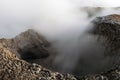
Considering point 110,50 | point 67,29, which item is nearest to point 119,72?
point 110,50

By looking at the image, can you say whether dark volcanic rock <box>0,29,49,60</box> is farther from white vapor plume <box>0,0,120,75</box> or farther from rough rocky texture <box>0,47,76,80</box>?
rough rocky texture <box>0,47,76,80</box>

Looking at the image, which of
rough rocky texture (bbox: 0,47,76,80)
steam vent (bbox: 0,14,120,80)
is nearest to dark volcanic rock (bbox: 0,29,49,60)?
steam vent (bbox: 0,14,120,80)

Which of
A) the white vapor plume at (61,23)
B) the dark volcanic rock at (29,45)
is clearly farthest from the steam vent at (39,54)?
the white vapor plume at (61,23)

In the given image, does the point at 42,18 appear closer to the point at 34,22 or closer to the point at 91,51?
the point at 34,22

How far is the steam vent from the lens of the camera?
41.1 meters

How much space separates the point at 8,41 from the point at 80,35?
7.42m

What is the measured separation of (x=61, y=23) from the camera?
58281 millimetres

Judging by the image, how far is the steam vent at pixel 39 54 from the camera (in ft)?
135

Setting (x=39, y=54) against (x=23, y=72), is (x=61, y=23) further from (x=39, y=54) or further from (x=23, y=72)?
(x=23, y=72)

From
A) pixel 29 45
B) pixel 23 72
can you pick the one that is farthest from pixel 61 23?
pixel 23 72

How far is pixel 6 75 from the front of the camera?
41.2 metres

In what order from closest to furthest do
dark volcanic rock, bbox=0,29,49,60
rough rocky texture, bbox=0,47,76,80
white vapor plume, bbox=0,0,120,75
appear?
1. rough rocky texture, bbox=0,47,76,80
2. dark volcanic rock, bbox=0,29,49,60
3. white vapor plume, bbox=0,0,120,75

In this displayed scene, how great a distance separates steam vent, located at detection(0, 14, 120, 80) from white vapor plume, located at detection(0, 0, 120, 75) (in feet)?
4.27

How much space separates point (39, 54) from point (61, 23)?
8.70 metres
